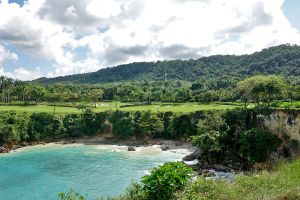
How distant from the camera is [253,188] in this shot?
18578mm

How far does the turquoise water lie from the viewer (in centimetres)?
4878

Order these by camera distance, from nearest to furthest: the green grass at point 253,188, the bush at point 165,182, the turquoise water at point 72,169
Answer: the green grass at point 253,188 → the bush at point 165,182 → the turquoise water at point 72,169

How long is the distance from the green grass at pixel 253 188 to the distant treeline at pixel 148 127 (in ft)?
125

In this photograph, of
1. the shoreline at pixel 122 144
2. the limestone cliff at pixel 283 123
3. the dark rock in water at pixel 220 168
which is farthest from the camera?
the shoreline at pixel 122 144

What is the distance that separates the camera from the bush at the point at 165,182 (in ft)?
64.2

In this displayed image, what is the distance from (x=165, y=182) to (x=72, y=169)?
145ft

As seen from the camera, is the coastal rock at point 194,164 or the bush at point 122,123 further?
the bush at point 122,123

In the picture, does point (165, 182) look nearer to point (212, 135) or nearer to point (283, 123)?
point (283, 123)

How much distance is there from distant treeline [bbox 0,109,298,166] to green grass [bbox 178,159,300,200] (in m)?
38.2

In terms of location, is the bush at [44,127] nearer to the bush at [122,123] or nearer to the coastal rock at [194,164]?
the bush at [122,123]

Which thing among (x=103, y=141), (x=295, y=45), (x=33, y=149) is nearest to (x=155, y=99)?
(x=103, y=141)

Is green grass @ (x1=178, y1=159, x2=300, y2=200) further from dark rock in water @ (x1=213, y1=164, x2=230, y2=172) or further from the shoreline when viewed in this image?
the shoreline

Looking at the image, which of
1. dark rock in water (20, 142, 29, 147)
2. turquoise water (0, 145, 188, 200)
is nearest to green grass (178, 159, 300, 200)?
turquoise water (0, 145, 188, 200)

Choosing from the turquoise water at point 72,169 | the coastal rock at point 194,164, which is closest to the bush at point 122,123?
the turquoise water at point 72,169
